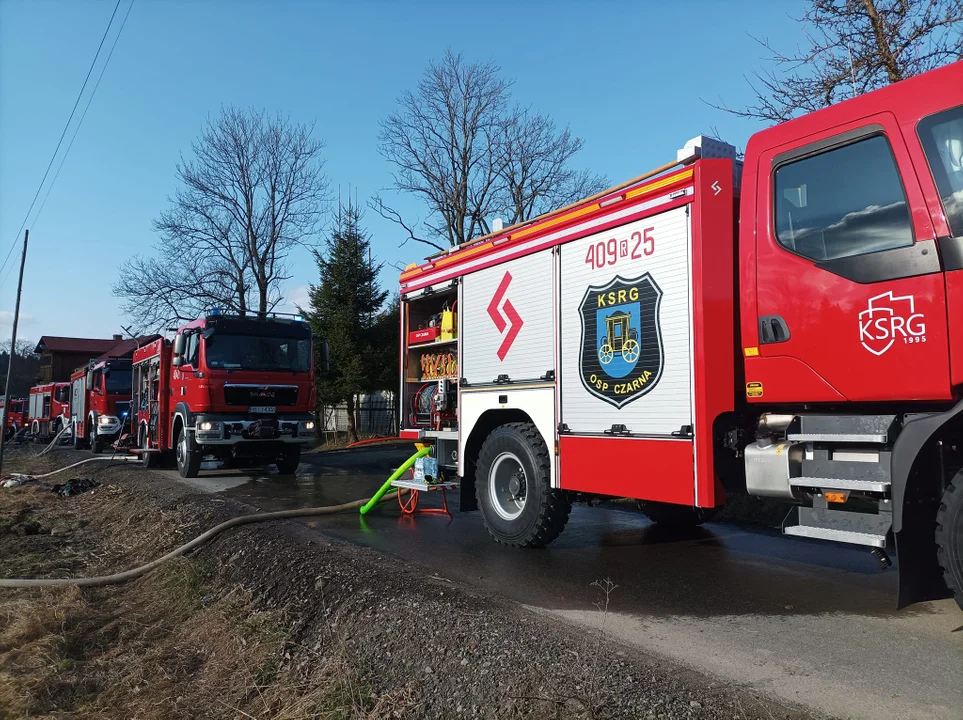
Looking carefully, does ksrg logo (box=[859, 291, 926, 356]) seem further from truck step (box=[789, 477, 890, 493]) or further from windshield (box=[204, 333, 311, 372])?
windshield (box=[204, 333, 311, 372])

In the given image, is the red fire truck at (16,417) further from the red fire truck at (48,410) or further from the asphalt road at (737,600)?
the asphalt road at (737,600)

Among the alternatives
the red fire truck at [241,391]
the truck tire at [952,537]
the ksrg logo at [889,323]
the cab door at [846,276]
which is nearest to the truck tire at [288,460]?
the red fire truck at [241,391]

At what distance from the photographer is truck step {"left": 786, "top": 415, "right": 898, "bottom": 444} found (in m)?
4.28

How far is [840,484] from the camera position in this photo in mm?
4379

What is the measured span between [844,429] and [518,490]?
3.33 meters

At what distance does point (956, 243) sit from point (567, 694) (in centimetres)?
313

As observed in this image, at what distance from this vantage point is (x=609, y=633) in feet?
14.2

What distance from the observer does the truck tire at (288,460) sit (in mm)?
14809

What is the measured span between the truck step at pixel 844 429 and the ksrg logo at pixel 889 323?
0.42 meters

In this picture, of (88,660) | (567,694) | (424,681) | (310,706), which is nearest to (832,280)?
(567,694)

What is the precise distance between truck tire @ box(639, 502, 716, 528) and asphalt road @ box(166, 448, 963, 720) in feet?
0.60

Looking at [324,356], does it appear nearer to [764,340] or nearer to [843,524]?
[764,340]

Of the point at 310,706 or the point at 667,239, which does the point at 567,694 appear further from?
the point at 667,239

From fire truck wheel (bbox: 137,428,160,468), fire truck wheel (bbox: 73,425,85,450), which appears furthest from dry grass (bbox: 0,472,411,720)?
fire truck wheel (bbox: 73,425,85,450)
